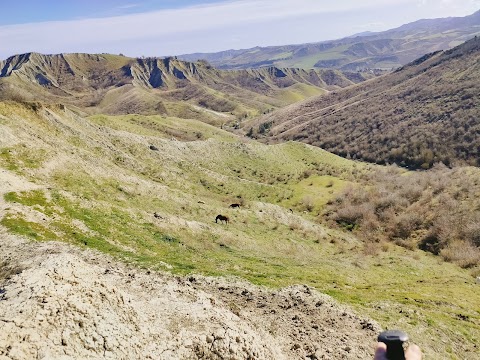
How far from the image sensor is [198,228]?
→ 1372 inches

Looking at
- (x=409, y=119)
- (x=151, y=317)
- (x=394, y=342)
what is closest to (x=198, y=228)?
(x=151, y=317)

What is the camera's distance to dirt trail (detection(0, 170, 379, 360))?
33.6 ft

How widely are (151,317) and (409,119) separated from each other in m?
117

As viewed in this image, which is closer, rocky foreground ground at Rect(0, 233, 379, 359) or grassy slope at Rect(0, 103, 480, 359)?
rocky foreground ground at Rect(0, 233, 379, 359)

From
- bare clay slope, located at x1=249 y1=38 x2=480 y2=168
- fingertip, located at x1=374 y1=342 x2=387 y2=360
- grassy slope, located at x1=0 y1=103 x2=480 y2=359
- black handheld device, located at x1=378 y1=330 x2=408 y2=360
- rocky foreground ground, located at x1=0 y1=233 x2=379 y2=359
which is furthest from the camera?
bare clay slope, located at x1=249 y1=38 x2=480 y2=168

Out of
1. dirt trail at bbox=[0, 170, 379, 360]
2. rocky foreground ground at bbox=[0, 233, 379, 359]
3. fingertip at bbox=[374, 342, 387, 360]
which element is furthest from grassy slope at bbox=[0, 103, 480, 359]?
fingertip at bbox=[374, 342, 387, 360]

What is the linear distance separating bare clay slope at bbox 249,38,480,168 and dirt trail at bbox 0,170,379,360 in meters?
83.0

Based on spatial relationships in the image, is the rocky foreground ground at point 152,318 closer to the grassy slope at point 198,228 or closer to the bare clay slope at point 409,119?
the grassy slope at point 198,228

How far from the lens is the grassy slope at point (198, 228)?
23047 mm

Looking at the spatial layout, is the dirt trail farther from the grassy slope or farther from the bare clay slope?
the bare clay slope

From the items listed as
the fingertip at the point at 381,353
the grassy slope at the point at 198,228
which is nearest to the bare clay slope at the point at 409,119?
the grassy slope at the point at 198,228

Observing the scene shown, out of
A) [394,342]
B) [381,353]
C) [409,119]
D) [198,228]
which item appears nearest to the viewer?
[394,342]

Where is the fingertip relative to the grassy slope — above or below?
above

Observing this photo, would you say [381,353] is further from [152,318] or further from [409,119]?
[409,119]
